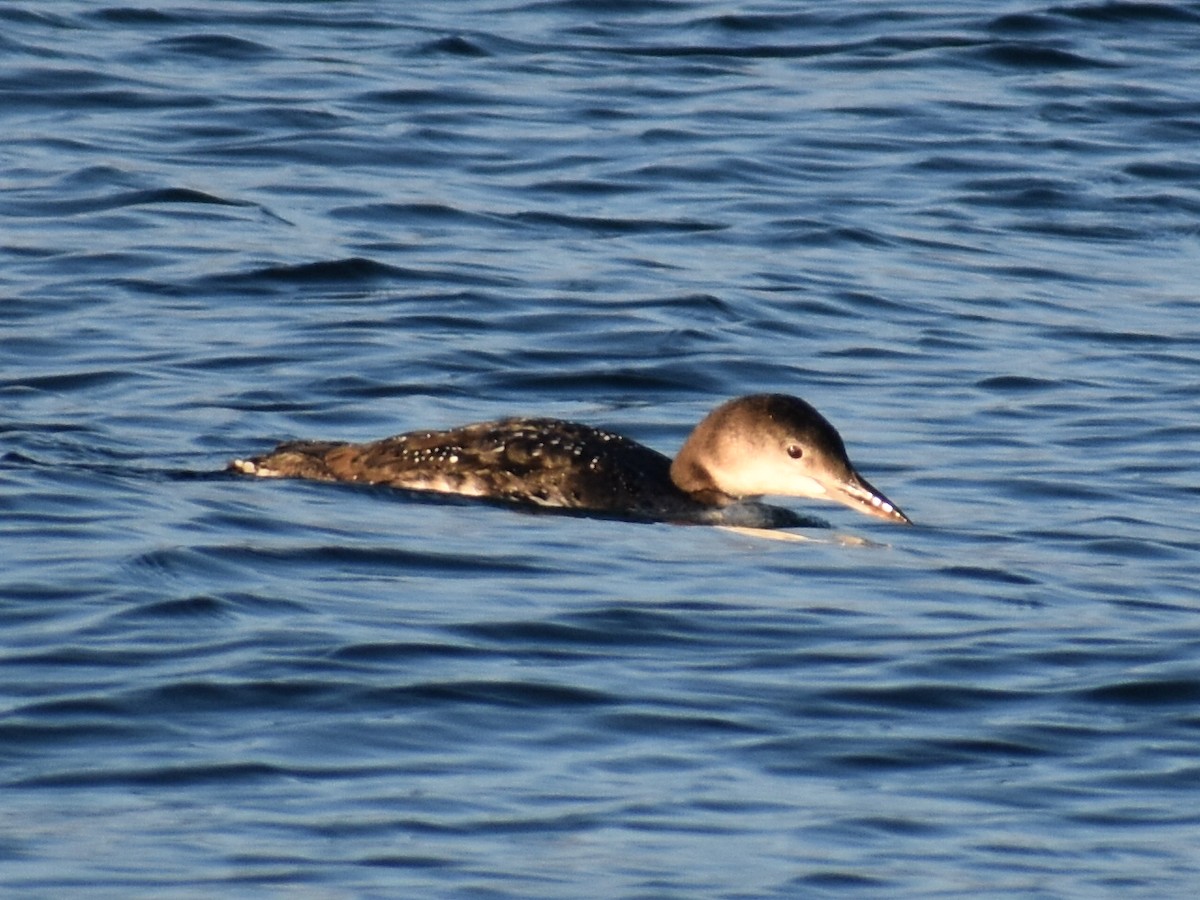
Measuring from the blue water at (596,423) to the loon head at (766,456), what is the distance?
0.71 feet

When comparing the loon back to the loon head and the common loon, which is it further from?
the loon head

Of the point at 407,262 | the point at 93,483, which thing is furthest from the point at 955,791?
the point at 407,262

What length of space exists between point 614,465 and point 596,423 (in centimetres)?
170

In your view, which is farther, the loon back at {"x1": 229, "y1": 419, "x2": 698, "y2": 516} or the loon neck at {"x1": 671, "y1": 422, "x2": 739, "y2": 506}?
the loon neck at {"x1": 671, "y1": 422, "x2": 739, "y2": 506}

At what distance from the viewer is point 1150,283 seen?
1464cm

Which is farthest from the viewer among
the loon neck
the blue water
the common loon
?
the loon neck

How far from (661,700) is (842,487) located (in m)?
2.60

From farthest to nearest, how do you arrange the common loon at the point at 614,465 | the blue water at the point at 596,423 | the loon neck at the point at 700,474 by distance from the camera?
1. the loon neck at the point at 700,474
2. the common loon at the point at 614,465
3. the blue water at the point at 596,423

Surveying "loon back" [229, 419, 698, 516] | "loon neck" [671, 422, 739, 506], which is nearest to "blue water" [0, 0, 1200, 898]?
"loon back" [229, 419, 698, 516]

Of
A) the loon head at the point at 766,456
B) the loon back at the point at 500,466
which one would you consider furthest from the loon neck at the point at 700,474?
the loon back at the point at 500,466

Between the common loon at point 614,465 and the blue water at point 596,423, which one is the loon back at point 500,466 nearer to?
the common loon at point 614,465

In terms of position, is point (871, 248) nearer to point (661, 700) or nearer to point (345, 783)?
point (661, 700)

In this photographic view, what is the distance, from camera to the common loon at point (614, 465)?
10.1m

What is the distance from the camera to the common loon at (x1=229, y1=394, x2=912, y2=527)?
1012 centimetres
